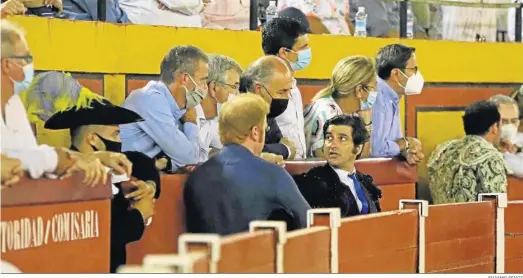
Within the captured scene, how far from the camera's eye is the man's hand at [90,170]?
14.5 ft

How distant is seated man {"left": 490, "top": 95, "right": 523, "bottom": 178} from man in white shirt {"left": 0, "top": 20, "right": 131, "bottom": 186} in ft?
13.1

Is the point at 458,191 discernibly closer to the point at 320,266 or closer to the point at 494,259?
the point at 494,259

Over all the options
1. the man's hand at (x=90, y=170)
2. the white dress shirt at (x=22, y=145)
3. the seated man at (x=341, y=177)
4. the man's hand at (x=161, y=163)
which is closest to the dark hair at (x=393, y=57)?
the seated man at (x=341, y=177)

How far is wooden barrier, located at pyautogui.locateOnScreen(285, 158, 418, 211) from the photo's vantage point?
22.1 feet

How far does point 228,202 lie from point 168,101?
72 cm

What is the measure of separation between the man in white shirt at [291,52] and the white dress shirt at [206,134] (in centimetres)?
33

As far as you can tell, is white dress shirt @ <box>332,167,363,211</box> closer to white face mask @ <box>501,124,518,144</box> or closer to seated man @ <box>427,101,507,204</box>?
seated man @ <box>427,101,507,204</box>

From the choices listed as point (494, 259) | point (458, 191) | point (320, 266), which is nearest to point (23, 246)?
point (320, 266)

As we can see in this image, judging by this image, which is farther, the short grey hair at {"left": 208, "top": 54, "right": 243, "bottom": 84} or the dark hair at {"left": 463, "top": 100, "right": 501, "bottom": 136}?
the dark hair at {"left": 463, "top": 100, "right": 501, "bottom": 136}

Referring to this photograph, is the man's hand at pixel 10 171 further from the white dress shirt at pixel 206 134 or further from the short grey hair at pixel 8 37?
the white dress shirt at pixel 206 134

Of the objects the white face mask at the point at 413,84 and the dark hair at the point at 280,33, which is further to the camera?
the white face mask at the point at 413,84

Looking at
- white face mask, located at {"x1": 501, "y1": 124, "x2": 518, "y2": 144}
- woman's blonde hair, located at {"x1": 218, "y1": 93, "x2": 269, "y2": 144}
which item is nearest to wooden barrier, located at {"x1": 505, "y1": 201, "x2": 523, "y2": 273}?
white face mask, located at {"x1": 501, "y1": 124, "x2": 518, "y2": 144}

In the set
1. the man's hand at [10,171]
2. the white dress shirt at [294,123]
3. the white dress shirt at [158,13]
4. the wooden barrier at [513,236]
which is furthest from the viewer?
the wooden barrier at [513,236]

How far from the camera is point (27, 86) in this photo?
4500 millimetres
